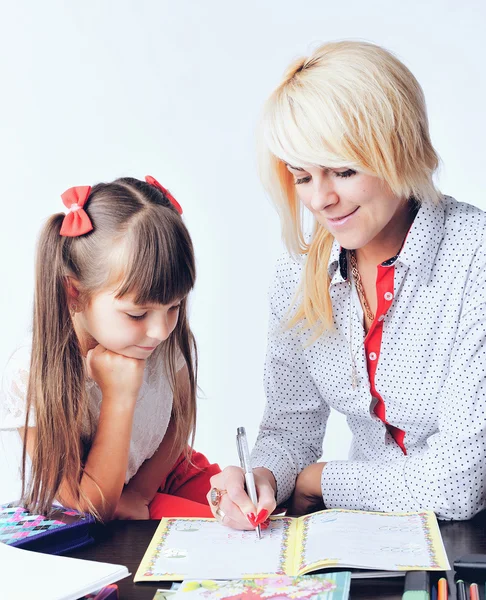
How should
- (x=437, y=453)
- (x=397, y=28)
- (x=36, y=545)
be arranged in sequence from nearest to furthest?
(x=36, y=545), (x=437, y=453), (x=397, y=28)

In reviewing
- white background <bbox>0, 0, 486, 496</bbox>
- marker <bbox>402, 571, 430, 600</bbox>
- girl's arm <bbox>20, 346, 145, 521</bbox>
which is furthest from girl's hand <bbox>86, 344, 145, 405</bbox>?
white background <bbox>0, 0, 486, 496</bbox>

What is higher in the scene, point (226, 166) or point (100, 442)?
point (226, 166)

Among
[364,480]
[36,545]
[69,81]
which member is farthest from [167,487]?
[69,81]

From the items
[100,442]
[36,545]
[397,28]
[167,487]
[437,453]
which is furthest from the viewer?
[397,28]

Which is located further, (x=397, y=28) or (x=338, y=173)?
(x=397, y=28)

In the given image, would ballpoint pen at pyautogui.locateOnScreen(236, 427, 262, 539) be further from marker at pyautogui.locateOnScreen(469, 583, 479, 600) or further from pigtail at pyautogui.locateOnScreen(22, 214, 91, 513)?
marker at pyautogui.locateOnScreen(469, 583, 479, 600)

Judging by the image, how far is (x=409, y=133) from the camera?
150 cm

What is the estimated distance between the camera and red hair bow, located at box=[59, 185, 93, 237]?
1.60 m

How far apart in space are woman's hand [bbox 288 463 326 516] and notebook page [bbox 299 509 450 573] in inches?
9.9

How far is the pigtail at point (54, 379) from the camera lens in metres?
1.52

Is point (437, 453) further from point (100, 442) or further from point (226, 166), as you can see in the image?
point (226, 166)

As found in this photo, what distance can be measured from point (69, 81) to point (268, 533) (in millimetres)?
2308

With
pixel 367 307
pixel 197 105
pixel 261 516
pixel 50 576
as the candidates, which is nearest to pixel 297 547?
pixel 261 516

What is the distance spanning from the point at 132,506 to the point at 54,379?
12.1 inches
